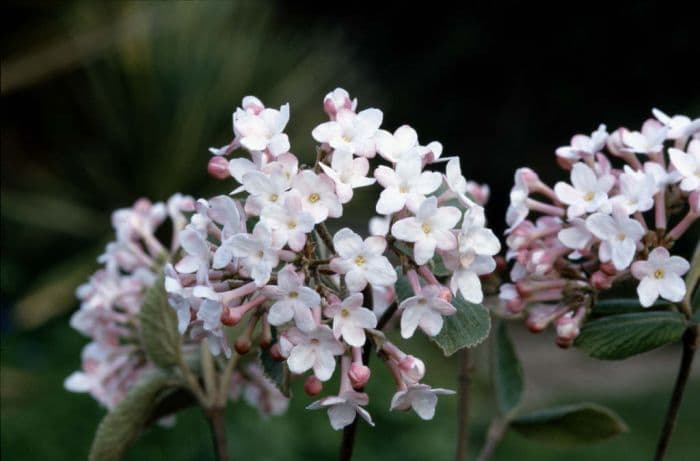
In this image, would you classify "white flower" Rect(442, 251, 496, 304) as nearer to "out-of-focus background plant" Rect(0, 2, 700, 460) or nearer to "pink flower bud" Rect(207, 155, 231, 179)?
"pink flower bud" Rect(207, 155, 231, 179)

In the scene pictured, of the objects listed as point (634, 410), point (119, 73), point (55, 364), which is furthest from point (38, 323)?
point (634, 410)

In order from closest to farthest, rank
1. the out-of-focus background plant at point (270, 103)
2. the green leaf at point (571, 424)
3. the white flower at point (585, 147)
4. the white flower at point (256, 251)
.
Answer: the white flower at point (256, 251) < the white flower at point (585, 147) < the green leaf at point (571, 424) < the out-of-focus background plant at point (270, 103)

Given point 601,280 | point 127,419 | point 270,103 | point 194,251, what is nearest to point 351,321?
point 194,251

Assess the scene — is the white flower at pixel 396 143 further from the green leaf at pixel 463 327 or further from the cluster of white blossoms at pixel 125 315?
the cluster of white blossoms at pixel 125 315

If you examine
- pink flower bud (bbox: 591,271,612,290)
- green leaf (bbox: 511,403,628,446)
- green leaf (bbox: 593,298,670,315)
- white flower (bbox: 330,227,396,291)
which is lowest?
green leaf (bbox: 511,403,628,446)

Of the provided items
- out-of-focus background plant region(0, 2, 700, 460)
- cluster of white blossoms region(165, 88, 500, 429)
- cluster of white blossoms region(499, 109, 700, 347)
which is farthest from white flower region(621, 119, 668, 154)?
out-of-focus background plant region(0, 2, 700, 460)

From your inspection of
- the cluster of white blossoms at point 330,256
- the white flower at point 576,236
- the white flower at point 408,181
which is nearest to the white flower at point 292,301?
the cluster of white blossoms at point 330,256
